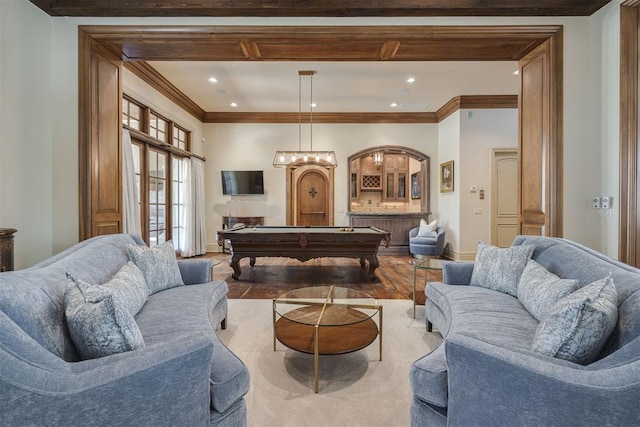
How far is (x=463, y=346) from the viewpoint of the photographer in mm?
1216

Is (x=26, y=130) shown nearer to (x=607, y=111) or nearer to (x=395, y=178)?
(x=607, y=111)

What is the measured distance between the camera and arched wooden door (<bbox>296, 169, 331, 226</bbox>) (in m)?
8.47

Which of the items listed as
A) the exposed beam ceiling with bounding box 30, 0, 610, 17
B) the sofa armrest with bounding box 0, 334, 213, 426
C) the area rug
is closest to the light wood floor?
the area rug

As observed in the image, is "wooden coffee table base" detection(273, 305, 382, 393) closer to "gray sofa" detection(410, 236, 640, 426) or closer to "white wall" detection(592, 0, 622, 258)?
"gray sofa" detection(410, 236, 640, 426)

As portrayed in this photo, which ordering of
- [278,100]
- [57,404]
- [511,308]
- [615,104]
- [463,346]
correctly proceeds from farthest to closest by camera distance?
[278,100] < [615,104] < [511,308] < [463,346] < [57,404]

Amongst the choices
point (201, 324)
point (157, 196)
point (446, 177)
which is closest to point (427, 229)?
point (446, 177)

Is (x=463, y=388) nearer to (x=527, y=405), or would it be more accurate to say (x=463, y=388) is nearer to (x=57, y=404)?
(x=527, y=405)

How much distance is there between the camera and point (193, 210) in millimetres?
6582

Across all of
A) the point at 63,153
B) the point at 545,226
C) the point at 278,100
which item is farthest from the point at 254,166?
the point at 545,226

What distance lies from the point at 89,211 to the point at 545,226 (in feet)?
15.2

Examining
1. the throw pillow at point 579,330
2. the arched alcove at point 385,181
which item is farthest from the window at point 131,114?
the arched alcove at point 385,181

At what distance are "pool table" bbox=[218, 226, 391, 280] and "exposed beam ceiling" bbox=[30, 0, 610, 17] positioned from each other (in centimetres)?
264

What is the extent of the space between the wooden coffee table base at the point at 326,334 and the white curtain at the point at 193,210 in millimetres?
4585

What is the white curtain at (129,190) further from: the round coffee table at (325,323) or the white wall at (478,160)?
the white wall at (478,160)
